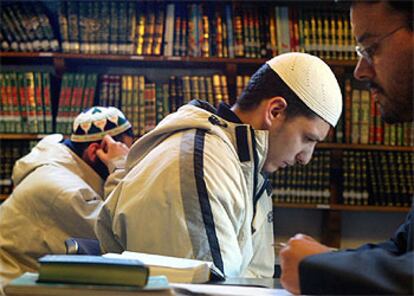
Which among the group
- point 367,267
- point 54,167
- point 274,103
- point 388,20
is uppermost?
point 388,20

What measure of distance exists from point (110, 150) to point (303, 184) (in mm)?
1088

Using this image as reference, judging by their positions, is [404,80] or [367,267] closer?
[367,267]

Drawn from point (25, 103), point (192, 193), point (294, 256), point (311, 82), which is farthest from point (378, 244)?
point (25, 103)

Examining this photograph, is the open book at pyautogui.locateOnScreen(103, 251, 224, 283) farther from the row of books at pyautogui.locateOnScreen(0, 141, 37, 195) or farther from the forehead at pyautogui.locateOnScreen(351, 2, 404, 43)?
the row of books at pyautogui.locateOnScreen(0, 141, 37, 195)

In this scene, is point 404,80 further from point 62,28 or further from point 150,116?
point 62,28

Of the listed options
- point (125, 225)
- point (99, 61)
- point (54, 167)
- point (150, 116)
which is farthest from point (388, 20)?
point (99, 61)

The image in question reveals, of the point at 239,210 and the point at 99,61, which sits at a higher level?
the point at 99,61

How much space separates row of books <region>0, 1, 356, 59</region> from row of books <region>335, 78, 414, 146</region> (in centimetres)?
24

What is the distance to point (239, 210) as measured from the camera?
4.24ft

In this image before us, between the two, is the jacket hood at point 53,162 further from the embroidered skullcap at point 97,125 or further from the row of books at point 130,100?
the row of books at point 130,100

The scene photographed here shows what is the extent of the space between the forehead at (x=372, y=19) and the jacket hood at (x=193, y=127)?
1.46ft

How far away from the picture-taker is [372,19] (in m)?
1.04

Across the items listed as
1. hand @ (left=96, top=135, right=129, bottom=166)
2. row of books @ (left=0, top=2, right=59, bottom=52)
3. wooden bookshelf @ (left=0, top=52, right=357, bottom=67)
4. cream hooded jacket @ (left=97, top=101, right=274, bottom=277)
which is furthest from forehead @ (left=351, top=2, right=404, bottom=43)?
row of books @ (left=0, top=2, right=59, bottom=52)

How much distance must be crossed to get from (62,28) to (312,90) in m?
1.77
